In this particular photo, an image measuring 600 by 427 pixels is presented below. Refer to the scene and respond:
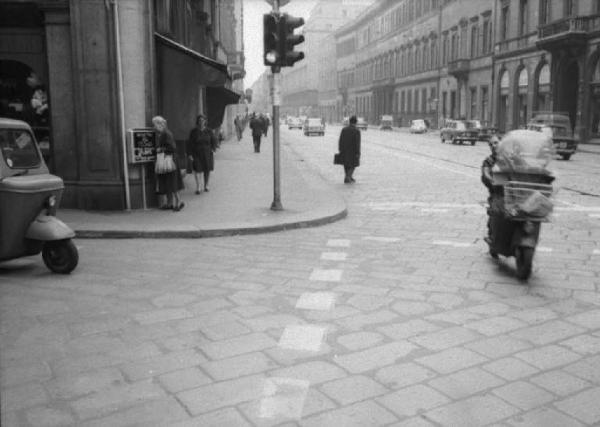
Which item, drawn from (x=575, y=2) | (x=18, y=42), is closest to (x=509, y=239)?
(x=18, y=42)

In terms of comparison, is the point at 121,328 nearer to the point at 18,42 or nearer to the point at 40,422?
the point at 40,422

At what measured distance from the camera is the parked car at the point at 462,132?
124 ft

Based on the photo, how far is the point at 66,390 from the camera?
149 inches

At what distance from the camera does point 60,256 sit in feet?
22.0

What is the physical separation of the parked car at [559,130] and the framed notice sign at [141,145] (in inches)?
680

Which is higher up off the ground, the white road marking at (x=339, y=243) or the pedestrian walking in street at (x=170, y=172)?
the pedestrian walking in street at (x=170, y=172)

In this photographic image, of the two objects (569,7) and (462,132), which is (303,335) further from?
(569,7)

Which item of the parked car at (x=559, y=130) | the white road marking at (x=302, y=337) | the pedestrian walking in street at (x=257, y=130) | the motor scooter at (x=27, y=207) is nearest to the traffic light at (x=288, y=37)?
the motor scooter at (x=27, y=207)

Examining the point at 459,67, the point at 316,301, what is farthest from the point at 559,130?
the point at 459,67

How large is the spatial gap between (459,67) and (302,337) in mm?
54094

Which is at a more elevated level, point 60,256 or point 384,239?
point 60,256

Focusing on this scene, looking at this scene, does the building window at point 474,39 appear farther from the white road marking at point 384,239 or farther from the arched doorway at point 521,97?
the white road marking at point 384,239

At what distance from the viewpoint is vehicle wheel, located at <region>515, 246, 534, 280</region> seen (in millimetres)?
6312

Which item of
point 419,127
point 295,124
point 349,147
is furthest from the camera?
point 295,124
